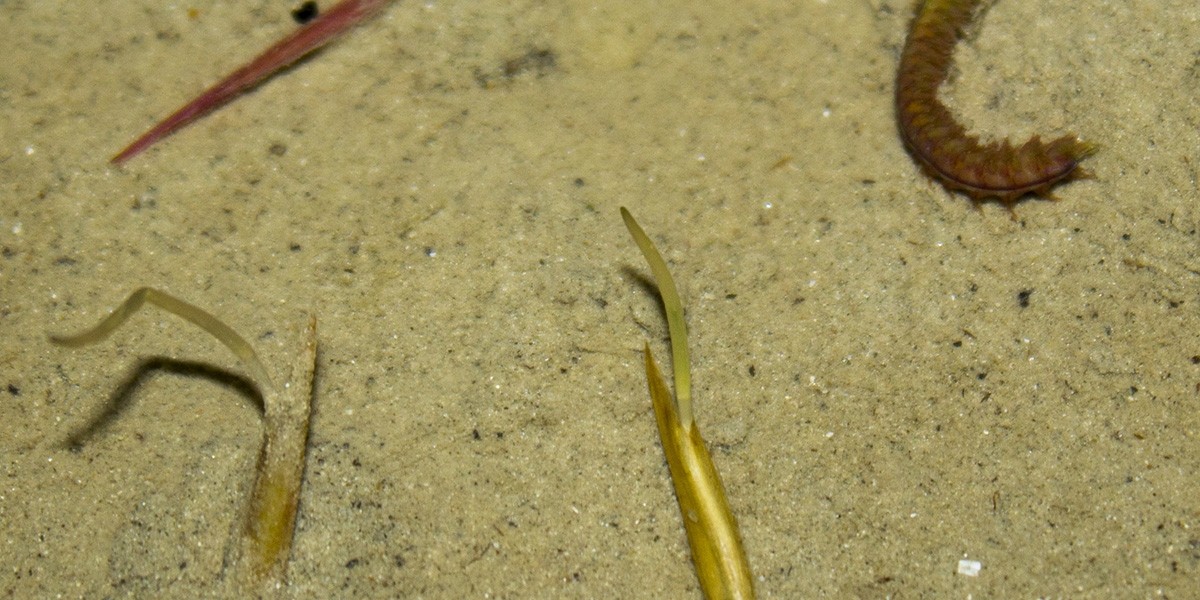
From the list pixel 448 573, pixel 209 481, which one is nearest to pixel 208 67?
pixel 209 481

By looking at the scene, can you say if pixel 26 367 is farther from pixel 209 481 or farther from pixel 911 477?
pixel 911 477

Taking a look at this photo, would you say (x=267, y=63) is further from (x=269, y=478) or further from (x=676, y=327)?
(x=676, y=327)

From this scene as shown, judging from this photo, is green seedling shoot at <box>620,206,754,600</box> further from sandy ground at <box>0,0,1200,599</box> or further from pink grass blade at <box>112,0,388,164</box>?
pink grass blade at <box>112,0,388,164</box>

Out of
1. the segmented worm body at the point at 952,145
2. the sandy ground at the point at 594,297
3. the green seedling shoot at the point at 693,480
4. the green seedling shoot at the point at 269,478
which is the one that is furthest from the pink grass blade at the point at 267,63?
the segmented worm body at the point at 952,145

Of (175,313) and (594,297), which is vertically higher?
(175,313)

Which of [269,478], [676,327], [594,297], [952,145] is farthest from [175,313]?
[952,145]

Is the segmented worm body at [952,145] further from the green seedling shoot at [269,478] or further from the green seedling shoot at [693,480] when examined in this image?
the green seedling shoot at [269,478]
